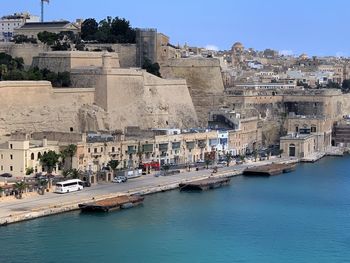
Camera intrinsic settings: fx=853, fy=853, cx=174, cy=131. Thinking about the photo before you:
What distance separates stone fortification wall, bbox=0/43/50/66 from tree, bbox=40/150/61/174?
30.9 feet

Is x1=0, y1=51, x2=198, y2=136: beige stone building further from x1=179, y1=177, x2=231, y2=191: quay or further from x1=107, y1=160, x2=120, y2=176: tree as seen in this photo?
x1=179, y1=177, x2=231, y2=191: quay

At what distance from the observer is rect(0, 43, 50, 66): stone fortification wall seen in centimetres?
3095

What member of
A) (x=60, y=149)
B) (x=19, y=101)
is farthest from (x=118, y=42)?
Answer: (x=60, y=149)

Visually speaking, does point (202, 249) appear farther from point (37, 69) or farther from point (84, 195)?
point (37, 69)

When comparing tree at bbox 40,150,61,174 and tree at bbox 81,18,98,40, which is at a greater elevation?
tree at bbox 81,18,98,40

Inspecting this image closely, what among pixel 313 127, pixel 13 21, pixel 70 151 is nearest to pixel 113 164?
pixel 70 151

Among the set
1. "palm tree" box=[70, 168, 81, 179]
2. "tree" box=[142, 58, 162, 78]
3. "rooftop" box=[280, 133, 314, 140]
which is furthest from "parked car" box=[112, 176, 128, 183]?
"rooftop" box=[280, 133, 314, 140]

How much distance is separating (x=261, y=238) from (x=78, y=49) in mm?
16141

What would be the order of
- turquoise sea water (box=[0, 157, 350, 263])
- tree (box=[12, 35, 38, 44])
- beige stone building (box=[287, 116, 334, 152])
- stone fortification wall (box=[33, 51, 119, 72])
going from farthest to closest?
beige stone building (box=[287, 116, 334, 152]) < tree (box=[12, 35, 38, 44]) < stone fortification wall (box=[33, 51, 119, 72]) < turquoise sea water (box=[0, 157, 350, 263])

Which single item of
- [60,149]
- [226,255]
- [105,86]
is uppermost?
[105,86]

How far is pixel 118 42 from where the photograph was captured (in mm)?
33625

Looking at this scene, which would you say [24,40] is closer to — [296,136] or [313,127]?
[296,136]

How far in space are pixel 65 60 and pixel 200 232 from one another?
13.7 m

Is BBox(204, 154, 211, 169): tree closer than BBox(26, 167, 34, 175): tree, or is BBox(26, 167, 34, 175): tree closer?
BBox(26, 167, 34, 175): tree
